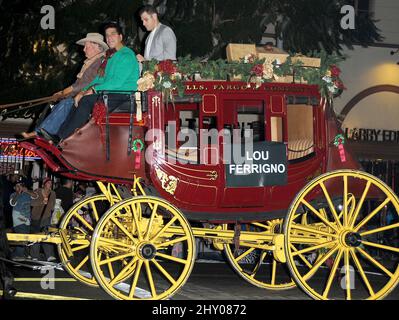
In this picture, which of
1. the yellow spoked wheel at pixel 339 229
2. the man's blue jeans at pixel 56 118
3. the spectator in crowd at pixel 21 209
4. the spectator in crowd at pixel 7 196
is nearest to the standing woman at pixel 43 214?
the spectator in crowd at pixel 21 209

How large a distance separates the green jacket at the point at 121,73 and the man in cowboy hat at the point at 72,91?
13.6 inches

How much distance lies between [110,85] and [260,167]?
6.24ft

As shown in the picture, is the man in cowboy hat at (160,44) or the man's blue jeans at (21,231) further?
the man's blue jeans at (21,231)

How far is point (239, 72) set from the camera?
869 cm

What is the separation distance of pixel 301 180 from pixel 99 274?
8.77ft

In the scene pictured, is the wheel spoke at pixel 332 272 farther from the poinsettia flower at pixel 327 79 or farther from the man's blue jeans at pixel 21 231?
the man's blue jeans at pixel 21 231

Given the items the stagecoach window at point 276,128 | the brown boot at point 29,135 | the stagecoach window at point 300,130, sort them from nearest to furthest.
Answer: the brown boot at point 29,135
the stagecoach window at point 300,130
the stagecoach window at point 276,128

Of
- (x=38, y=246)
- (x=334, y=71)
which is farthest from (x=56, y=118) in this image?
(x=38, y=246)

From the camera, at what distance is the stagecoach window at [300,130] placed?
9320 mm

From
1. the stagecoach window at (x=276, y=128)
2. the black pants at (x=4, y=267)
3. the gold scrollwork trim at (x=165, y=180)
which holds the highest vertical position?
the stagecoach window at (x=276, y=128)

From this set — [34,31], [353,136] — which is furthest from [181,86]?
[353,136]

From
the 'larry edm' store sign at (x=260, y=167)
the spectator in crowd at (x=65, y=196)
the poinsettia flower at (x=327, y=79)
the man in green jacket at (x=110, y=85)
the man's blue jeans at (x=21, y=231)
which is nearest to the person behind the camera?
the man in green jacket at (x=110, y=85)

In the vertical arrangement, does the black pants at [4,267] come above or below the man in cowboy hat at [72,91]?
below
